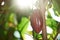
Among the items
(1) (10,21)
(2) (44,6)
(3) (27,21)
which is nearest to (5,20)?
(1) (10,21)

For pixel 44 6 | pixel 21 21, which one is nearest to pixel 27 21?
pixel 21 21

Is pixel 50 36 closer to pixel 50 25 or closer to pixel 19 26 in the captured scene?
pixel 50 25

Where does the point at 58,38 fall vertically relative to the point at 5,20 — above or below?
below

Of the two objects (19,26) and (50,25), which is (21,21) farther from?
(50,25)

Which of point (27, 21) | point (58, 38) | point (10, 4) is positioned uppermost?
point (10, 4)

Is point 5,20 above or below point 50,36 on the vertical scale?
above
